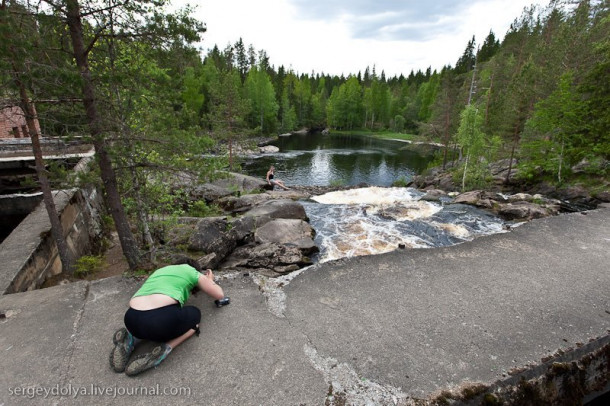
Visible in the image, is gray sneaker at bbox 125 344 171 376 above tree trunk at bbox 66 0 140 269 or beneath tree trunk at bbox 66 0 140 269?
beneath

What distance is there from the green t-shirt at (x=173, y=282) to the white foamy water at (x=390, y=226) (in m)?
5.53

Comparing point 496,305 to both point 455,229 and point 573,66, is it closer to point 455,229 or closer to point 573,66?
point 455,229

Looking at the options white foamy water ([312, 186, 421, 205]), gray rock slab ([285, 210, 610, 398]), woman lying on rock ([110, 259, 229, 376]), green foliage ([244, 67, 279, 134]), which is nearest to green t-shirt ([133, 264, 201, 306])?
woman lying on rock ([110, 259, 229, 376])

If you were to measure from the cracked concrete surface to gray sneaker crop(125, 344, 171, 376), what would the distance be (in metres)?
0.09

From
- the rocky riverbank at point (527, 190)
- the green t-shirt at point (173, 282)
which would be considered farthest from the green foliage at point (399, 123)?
the green t-shirt at point (173, 282)

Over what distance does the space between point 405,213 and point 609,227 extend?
6.87m

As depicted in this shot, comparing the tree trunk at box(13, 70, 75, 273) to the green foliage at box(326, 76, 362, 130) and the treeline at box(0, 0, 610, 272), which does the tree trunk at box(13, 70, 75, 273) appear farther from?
the green foliage at box(326, 76, 362, 130)

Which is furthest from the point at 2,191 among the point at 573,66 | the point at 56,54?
the point at 573,66

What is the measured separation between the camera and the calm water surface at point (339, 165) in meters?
29.2

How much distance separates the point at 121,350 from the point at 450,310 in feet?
14.9

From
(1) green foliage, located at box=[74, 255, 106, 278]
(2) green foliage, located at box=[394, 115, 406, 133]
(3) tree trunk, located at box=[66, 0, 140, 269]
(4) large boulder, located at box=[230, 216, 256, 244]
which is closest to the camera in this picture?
(3) tree trunk, located at box=[66, 0, 140, 269]

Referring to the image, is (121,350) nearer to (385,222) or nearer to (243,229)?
(243,229)

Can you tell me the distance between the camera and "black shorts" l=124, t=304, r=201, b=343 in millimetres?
3160

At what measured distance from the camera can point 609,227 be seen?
7535 millimetres
